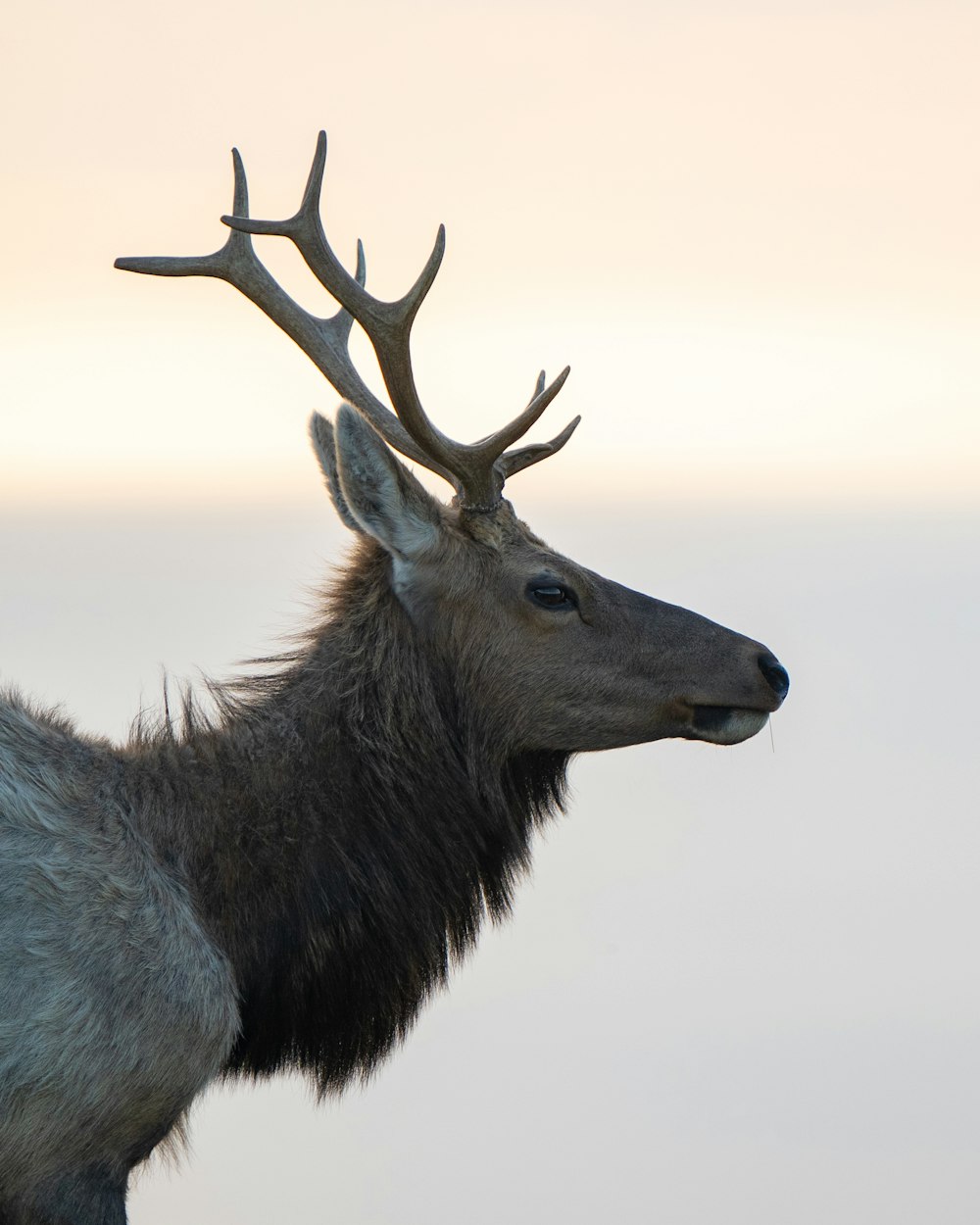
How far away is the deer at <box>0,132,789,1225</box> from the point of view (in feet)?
16.4

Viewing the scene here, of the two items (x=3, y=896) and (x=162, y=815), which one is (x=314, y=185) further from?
(x=3, y=896)

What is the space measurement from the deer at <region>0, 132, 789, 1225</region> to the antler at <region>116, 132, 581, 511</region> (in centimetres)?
1

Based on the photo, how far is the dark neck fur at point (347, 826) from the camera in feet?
18.1

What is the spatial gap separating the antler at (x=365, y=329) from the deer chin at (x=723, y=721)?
109cm

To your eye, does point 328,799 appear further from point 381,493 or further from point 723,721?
point 723,721

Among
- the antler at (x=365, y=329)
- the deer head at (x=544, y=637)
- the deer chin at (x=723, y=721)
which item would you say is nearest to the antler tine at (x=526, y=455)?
the antler at (x=365, y=329)

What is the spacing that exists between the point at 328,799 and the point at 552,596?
1103 millimetres

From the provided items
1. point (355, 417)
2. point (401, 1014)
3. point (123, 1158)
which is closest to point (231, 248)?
point (355, 417)

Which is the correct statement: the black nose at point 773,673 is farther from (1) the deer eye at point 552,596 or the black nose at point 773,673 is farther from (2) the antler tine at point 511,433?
(2) the antler tine at point 511,433

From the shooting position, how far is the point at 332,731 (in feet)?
19.0

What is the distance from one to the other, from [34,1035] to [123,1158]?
51 centimetres

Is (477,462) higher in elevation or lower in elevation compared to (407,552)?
higher

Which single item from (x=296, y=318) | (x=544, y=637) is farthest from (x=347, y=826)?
(x=296, y=318)

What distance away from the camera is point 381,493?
19.1 ft
